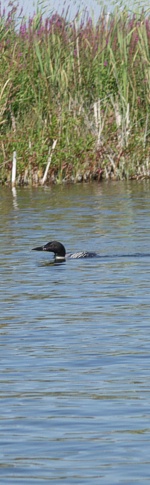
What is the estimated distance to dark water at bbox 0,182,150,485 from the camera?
→ 20.2ft

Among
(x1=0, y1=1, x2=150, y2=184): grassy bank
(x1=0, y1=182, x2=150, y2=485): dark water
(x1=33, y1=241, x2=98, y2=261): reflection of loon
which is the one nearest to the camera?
(x1=0, y1=182, x2=150, y2=485): dark water

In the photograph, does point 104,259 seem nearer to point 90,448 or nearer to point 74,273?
point 74,273

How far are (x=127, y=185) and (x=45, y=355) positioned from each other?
16.1 meters

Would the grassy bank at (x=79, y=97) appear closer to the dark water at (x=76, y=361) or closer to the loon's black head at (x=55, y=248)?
the dark water at (x=76, y=361)

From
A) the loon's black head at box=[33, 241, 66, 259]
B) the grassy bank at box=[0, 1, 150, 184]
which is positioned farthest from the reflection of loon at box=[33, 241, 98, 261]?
the grassy bank at box=[0, 1, 150, 184]

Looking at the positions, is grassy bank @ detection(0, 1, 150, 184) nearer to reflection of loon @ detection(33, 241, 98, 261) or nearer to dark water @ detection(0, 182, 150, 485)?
dark water @ detection(0, 182, 150, 485)

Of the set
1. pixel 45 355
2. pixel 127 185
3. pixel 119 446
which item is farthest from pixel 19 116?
pixel 119 446

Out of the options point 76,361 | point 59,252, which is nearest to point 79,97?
point 59,252

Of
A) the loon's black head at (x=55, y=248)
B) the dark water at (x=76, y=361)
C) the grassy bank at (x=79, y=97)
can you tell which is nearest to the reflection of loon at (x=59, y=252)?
the loon's black head at (x=55, y=248)

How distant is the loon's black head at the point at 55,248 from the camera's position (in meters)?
15.4

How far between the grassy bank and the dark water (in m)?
7.35

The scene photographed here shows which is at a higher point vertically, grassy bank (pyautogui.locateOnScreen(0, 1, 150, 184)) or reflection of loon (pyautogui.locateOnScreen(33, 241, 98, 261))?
grassy bank (pyautogui.locateOnScreen(0, 1, 150, 184))

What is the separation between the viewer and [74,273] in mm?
14266

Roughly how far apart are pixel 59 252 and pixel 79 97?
425 inches
